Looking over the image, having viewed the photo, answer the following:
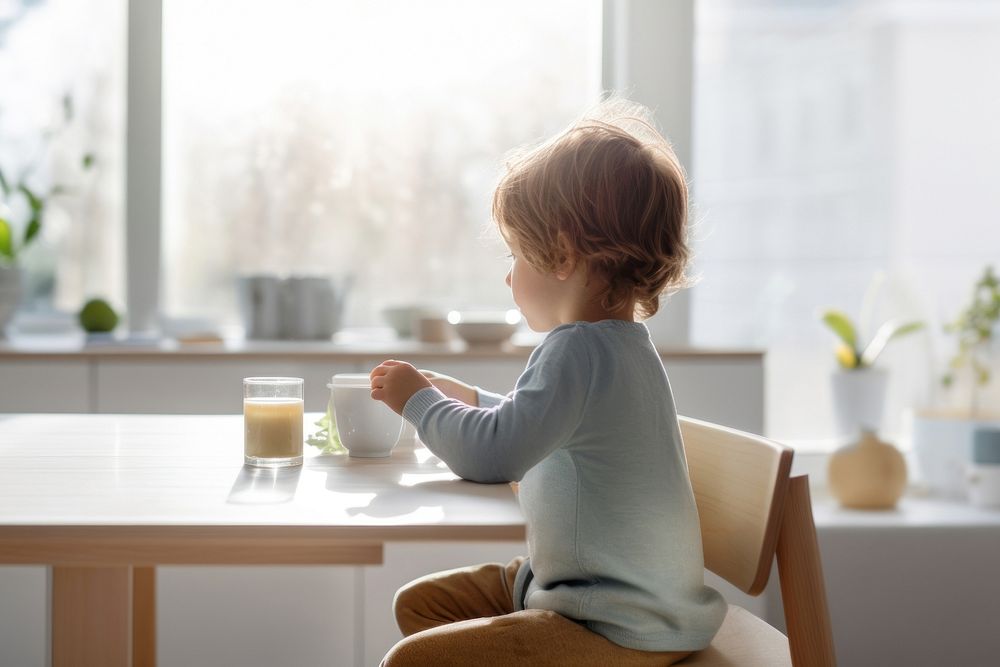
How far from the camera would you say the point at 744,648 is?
1103mm

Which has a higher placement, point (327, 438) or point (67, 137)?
point (67, 137)

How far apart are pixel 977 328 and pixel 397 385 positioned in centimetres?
204

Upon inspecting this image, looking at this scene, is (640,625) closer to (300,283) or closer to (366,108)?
(300,283)

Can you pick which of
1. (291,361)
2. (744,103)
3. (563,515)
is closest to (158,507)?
(563,515)

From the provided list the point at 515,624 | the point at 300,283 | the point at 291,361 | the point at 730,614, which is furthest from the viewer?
the point at 300,283

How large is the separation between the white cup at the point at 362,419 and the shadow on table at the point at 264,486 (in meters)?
0.08

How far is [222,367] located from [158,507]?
1.36 meters

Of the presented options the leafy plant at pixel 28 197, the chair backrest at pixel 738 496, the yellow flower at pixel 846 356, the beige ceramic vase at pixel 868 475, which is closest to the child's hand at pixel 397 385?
the chair backrest at pixel 738 496

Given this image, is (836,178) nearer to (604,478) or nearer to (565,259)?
(565,259)

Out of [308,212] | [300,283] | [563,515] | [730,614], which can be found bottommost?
[730,614]

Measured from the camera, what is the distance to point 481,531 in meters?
0.81

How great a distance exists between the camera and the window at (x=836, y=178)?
267 cm

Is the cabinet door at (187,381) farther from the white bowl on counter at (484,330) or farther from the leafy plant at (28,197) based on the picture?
the leafy plant at (28,197)

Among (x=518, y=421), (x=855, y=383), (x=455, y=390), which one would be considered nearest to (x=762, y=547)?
(x=518, y=421)
